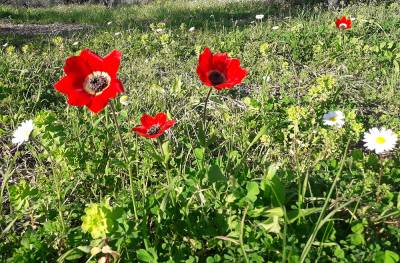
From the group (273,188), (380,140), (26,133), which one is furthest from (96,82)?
(380,140)

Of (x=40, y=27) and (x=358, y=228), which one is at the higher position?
(x=40, y=27)

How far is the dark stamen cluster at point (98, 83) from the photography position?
153 cm

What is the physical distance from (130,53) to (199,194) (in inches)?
135

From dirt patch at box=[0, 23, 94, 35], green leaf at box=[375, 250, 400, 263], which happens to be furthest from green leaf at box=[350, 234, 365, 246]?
dirt patch at box=[0, 23, 94, 35]

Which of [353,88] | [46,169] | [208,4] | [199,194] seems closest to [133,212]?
[199,194]

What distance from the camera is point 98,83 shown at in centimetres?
154

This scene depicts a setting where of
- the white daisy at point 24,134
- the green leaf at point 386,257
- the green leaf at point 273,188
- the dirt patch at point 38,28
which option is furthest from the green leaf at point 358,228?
the dirt patch at point 38,28

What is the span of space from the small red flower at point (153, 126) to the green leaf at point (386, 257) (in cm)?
90

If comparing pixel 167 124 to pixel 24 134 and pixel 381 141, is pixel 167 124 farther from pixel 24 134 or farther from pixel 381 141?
pixel 381 141

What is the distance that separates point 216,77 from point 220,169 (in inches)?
18.0

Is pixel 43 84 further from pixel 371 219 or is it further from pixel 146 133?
pixel 371 219

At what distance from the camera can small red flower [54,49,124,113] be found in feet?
4.85

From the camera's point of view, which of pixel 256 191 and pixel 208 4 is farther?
pixel 208 4

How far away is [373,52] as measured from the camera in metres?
3.92
